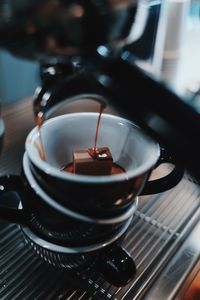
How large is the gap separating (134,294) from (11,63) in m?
1.04

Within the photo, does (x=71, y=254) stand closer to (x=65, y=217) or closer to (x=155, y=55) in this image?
(x=65, y=217)

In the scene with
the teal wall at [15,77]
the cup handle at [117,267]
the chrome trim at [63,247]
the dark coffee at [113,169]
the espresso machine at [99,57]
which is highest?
the espresso machine at [99,57]

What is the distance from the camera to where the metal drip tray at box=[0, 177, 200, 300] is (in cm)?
43

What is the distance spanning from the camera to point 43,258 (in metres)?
0.45

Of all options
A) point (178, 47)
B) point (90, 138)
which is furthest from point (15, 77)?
point (90, 138)

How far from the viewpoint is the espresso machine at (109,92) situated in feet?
0.91

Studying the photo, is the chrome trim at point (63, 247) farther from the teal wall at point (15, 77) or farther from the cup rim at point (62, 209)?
the teal wall at point (15, 77)

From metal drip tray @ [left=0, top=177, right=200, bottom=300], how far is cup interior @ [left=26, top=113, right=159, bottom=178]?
12cm

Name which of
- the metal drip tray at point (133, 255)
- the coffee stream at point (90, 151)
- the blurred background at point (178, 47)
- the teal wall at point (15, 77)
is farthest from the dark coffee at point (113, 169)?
the teal wall at point (15, 77)

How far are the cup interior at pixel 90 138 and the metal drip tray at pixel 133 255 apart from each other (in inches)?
4.6

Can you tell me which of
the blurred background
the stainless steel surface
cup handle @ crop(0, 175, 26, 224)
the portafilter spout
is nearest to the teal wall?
the blurred background

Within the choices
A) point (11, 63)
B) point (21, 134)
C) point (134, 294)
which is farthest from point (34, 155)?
point (11, 63)

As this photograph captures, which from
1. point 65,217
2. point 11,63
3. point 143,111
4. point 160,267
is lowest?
point 11,63

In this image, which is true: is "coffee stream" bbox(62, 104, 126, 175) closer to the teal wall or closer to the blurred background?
the blurred background
